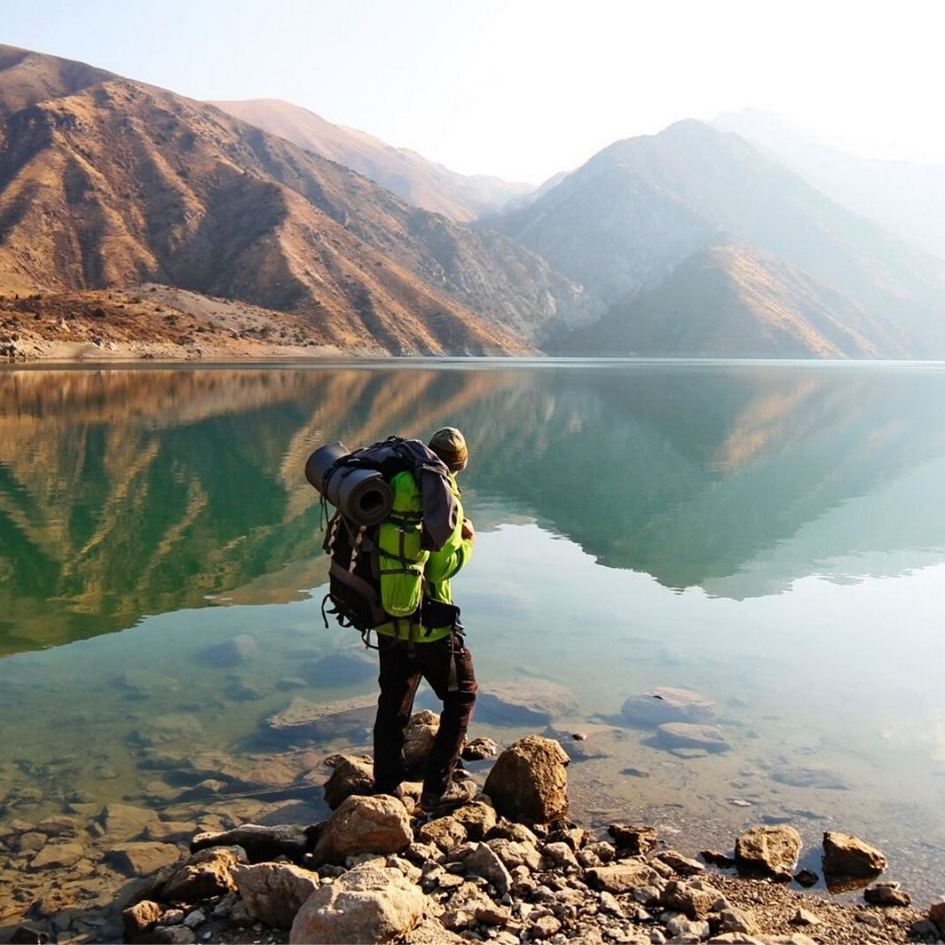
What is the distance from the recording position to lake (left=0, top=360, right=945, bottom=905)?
25.6 feet

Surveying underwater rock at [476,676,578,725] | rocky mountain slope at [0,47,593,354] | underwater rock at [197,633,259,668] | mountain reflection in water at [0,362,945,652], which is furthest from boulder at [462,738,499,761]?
rocky mountain slope at [0,47,593,354]

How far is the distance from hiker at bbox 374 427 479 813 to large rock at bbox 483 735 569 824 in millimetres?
306

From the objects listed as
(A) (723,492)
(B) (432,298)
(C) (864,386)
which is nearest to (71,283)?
(B) (432,298)

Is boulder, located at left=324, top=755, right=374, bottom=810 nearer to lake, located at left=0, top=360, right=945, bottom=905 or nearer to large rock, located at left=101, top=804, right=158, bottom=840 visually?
lake, located at left=0, top=360, right=945, bottom=905

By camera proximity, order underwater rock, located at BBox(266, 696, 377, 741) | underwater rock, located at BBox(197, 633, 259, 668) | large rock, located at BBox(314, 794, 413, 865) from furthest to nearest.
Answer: underwater rock, located at BBox(197, 633, 259, 668) < underwater rock, located at BBox(266, 696, 377, 741) < large rock, located at BBox(314, 794, 413, 865)

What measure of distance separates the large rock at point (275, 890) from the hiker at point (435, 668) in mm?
1677

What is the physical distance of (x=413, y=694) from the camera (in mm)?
6852

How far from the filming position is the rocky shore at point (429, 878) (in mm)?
4930

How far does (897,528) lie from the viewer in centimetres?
2186

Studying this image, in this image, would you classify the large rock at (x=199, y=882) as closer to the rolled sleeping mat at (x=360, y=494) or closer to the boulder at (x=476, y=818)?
the boulder at (x=476, y=818)

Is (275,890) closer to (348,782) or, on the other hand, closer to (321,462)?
(348,782)

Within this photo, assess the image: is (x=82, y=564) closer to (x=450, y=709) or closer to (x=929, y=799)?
(x=450, y=709)

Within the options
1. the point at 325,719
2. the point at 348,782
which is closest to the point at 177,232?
the point at 325,719

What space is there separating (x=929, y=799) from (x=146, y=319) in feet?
376
